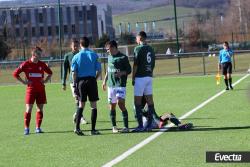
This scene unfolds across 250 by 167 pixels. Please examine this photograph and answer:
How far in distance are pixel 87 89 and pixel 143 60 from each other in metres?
1.32

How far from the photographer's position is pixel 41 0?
10400 cm

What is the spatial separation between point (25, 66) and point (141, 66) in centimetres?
260

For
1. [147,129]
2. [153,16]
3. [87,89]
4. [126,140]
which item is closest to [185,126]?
[147,129]

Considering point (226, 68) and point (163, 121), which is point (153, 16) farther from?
point (163, 121)

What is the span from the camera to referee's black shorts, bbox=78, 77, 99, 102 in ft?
43.4

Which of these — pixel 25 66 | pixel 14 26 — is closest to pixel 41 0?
pixel 14 26

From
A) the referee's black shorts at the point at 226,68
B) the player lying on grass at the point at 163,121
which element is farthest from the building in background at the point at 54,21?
the player lying on grass at the point at 163,121

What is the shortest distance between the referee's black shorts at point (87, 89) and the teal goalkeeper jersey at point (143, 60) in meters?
0.96

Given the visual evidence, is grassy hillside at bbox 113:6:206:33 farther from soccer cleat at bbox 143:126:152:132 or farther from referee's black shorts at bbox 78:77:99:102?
referee's black shorts at bbox 78:77:99:102

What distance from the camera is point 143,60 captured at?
44.2 ft

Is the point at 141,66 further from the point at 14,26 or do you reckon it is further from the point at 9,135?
the point at 14,26

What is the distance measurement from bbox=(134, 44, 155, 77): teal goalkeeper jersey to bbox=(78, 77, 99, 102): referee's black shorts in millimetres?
964

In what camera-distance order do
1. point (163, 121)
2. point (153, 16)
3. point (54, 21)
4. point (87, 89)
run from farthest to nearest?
point (153, 16) → point (54, 21) → point (163, 121) → point (87, 89)

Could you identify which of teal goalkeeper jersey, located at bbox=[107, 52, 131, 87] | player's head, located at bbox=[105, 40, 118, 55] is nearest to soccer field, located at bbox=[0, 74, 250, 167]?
teal goalkeeper jersey, located at bbox=[107, 52, 131, 87]
